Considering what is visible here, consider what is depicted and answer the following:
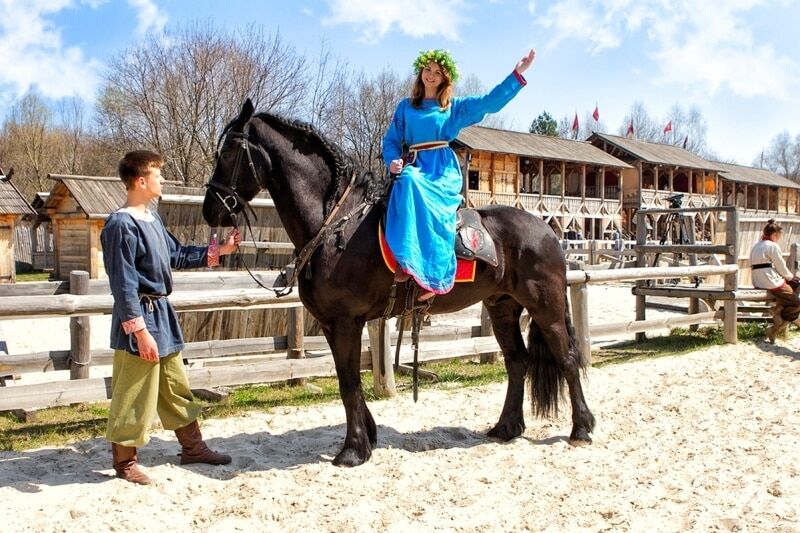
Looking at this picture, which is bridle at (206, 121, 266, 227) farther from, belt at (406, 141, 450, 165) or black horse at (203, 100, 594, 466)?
belt at (406, 141, 450, 165)

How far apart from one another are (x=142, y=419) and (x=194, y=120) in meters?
20.3

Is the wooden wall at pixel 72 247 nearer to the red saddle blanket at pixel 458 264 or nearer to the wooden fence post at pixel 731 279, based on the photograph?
the wooden fence post at pixel 731 279

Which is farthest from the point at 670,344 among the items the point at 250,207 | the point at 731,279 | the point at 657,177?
the point at 657,177

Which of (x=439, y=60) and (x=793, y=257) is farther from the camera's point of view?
(x=793, y=257)

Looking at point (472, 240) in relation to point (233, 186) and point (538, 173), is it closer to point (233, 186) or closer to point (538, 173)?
point (233, 186)

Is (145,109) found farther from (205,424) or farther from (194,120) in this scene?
(205,424)

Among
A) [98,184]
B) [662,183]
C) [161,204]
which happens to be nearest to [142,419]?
[161,204]

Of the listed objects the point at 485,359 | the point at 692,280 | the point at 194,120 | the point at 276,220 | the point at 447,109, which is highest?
the point at 194,120

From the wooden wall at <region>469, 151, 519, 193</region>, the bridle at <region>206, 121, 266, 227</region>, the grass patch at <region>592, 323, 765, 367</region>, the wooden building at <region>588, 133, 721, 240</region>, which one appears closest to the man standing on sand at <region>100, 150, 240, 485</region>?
the bridle at <region>206, 121, 266, 227</region>

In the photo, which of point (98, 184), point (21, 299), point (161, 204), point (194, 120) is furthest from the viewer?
point (194, 120)

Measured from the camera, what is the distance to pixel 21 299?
438 centimetres

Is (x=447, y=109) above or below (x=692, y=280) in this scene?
above

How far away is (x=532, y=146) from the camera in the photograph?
108 ft

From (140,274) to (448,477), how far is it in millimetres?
2121
